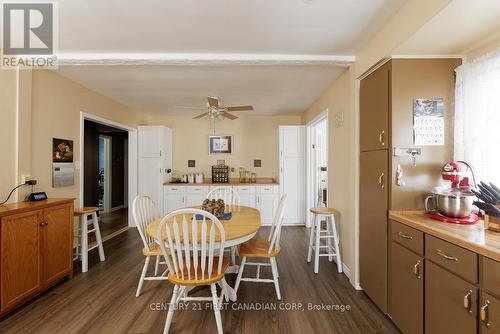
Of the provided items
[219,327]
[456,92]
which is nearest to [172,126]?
[219,327]

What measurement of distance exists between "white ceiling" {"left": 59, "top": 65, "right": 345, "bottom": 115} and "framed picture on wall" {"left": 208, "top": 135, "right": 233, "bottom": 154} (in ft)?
3.62

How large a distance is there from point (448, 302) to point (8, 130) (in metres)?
3.93

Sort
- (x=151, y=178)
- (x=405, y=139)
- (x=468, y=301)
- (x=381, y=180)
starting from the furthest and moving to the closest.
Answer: (x=151, y=178)
(x=381, y=180)
(x=405, y=139)
(x=468, y=301)

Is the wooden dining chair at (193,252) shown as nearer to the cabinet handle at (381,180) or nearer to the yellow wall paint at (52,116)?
the cabinet handle at (381,180)

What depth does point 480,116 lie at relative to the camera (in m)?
1.66

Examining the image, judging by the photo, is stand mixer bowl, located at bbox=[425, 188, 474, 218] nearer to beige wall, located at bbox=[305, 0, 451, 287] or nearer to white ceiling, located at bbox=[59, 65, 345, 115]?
beige wall, located at bbox=[305, 0, 451, 287]

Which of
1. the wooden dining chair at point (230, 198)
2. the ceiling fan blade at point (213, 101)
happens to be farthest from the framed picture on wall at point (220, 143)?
the ceiling fan blade at point (213, 101)

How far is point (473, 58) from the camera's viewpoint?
177 centimetres

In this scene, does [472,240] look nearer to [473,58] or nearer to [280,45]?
[473,58]

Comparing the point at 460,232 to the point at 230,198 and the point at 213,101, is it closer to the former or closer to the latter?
the point at 230,198

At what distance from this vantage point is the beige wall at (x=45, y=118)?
2447mm

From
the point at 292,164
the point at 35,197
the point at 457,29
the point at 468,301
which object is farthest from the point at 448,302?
the point at 35,197

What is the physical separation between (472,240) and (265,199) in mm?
3624

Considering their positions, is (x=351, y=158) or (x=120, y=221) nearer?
(x=351, y=158)
